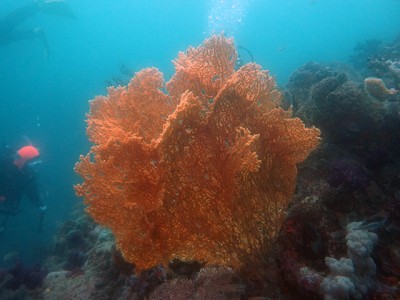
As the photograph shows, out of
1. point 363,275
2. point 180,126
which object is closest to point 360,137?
point 363,275

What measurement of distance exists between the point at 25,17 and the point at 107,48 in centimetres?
11540

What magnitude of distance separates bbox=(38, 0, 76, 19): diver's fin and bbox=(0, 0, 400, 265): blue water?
8.76 m

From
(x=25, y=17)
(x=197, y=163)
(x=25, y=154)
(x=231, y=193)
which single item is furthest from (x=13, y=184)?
(x=25, y=17)

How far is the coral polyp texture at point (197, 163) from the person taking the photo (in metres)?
3.34

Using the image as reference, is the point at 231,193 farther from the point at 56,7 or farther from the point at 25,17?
the point at 56,7

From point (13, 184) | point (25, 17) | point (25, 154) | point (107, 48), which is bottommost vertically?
point (13, 184)

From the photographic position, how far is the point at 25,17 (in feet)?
121

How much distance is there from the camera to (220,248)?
3756 mm

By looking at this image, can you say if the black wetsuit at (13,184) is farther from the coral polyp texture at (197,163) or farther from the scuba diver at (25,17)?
the scuba diver at (25,17)

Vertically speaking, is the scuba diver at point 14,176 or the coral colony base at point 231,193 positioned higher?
the scuba diver at point 14,176

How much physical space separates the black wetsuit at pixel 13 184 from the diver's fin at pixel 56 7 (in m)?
30.0

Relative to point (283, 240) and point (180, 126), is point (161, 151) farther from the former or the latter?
point (283, 240)

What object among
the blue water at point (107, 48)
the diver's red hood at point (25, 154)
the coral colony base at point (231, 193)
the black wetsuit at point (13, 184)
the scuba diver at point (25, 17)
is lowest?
the coral colony base at point (231, 193)

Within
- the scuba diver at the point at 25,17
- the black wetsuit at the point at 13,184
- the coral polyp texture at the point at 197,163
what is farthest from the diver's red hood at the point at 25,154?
the scuba diver at the point at 25,17
